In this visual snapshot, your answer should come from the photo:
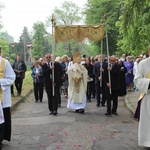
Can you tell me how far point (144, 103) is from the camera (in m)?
6.74

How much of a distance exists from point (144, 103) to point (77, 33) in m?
5.98

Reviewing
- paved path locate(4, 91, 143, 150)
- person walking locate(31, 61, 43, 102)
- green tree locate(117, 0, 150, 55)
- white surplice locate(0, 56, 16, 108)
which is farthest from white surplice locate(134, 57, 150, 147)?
person walking locate(31, 61, 43, 102)

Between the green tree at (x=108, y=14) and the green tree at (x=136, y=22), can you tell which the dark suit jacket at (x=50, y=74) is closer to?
the green tree at (x=136, y=22)

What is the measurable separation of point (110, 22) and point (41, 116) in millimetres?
25137

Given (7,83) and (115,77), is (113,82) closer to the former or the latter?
(115,77)

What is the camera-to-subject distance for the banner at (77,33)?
12.1 meters

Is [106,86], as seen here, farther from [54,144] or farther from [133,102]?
[54,144]

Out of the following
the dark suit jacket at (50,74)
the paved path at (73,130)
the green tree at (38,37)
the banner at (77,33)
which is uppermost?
the green tree at (38,37)

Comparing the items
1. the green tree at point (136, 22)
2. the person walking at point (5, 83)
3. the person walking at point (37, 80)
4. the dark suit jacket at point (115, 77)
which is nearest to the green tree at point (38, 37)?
the person walking at point (37, 80)

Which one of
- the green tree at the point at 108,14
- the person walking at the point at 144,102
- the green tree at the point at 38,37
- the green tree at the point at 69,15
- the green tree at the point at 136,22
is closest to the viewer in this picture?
the person walking at the point at 144,102

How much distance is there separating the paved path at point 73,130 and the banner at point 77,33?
8.30ft

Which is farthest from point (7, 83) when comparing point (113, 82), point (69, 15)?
point (69, 15)

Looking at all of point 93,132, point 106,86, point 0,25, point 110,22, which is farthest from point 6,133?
point 0,25

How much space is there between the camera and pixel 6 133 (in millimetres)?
7188
